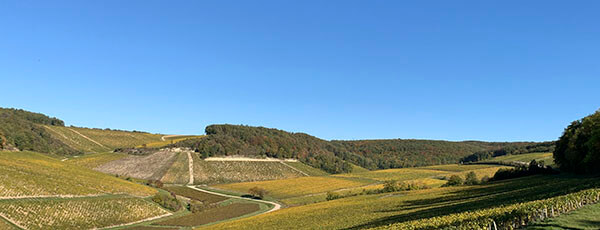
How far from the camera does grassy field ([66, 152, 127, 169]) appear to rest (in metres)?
166

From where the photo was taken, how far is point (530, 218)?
1139 inches

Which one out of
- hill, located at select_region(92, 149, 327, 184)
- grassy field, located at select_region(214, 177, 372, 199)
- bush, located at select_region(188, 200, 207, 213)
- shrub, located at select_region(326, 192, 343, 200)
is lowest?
bush, located at select_region(188, 200, 207, 213)

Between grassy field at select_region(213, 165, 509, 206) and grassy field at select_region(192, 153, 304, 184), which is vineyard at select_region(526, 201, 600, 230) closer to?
grassy field at select_region(213, 165, 509, 206)

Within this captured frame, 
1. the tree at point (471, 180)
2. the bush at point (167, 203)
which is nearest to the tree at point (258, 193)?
the bush at point (167, 203)

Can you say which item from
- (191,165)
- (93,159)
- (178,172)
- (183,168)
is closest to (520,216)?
(178,172)

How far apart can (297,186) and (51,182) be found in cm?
7781

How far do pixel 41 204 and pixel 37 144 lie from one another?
12525cm

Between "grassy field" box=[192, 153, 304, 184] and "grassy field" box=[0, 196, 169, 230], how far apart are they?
62391 mm

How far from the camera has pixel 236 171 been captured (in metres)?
171

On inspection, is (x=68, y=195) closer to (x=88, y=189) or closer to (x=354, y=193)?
(x=88, y=189)

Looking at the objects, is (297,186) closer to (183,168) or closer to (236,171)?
(236,171)

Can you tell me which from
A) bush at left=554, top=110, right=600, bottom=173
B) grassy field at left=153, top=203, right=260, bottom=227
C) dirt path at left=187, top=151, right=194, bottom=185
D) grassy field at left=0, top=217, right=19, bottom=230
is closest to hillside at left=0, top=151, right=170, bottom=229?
grassy field at left=0, top=217, right=19, bottom=230

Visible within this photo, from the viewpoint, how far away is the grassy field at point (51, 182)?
78.1m

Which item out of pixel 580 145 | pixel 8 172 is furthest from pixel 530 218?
pixel 8 172
